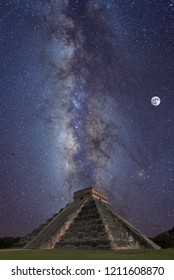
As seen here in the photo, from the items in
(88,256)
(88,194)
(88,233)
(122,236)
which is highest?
(88,194)

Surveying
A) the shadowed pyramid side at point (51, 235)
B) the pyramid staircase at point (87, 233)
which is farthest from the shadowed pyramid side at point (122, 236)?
the shadowed pyramid side at point (51, 235)

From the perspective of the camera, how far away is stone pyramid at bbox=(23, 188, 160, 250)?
23594 mm

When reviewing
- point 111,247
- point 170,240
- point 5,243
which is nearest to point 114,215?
point 170,240

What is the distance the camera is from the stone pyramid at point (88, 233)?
23594 mm

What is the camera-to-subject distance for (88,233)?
2522 cm

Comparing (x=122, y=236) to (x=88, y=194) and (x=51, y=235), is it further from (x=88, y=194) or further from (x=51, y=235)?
(x=88, y=194)

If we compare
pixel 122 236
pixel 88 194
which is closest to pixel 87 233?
pixel 122 236

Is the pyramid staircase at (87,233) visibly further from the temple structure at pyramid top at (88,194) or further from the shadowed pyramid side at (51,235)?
the temple structure at pyramid top at (88,194)

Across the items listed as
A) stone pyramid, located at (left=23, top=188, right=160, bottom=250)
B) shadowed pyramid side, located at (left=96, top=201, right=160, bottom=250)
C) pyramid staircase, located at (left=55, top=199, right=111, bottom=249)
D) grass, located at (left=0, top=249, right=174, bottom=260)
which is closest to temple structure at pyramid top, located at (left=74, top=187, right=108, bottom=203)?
stone pyramid, located at (left=23, top=188, right=160, bottom=250)

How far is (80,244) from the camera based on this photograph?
23.9m

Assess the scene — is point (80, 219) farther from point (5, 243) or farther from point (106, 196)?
point (5, 243)

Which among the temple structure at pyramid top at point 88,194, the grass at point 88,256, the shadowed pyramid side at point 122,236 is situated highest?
the temple structure at pyramid top at point 88,194

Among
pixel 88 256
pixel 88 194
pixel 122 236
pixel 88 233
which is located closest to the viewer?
pixel 88 256

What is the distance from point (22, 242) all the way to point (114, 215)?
9.57 metres
